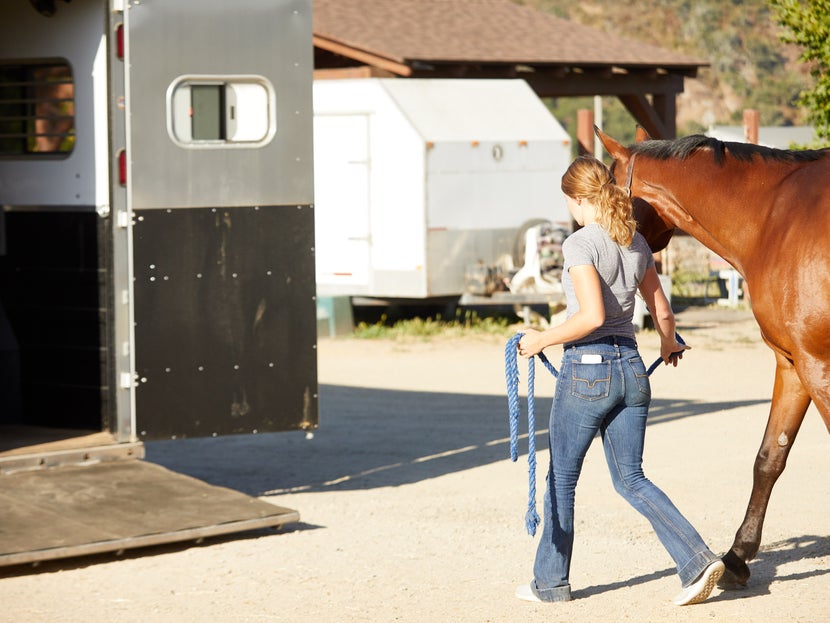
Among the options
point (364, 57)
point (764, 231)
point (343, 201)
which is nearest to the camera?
point (764, 231)

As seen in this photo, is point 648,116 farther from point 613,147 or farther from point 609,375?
point 609,375

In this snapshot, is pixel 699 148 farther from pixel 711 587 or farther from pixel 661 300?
pixel 711 587

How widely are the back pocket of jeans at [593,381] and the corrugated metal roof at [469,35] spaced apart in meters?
11.9

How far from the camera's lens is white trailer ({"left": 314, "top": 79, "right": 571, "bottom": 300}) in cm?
1577

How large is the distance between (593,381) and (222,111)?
119 inches

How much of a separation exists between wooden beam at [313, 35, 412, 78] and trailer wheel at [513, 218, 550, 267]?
2335 millimetres

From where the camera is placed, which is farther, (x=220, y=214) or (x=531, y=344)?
(x=220, y=214)

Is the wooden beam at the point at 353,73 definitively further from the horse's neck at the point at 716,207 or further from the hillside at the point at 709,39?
the hillside at the point at 709,39

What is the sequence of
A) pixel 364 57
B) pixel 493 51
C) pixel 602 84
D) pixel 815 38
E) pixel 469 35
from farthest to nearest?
pixel 602 84, pixel 469 35, pixel 493 51, pixel 364 57, pixel 815 38

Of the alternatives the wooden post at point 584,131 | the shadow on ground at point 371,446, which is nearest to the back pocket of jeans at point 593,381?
the shadow on ground at point 371,446

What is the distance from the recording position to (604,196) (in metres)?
5.44

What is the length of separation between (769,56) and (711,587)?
47271 mm

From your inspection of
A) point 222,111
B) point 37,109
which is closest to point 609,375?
point 222,111

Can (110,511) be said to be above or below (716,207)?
below
